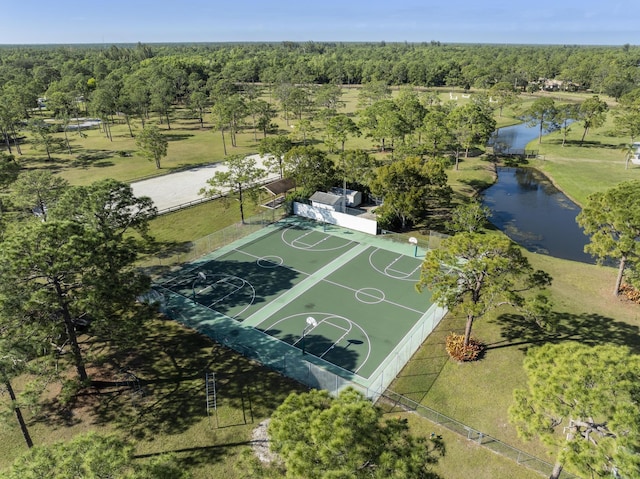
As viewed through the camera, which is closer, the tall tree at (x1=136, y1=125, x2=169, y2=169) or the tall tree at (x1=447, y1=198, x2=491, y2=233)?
the tall tree at (x1=447, y1=198, x2=491, y2=233)

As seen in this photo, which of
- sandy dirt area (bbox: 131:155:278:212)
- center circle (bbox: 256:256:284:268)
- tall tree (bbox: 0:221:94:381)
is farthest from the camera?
sandy dirt area (bbox: 131:155:278:212)

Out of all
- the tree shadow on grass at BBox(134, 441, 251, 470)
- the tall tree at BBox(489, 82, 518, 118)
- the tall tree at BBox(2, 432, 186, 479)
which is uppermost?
the tall tree at BBox(489, 82, 518, 118)

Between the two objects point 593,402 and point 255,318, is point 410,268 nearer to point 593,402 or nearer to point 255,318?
point 255,318

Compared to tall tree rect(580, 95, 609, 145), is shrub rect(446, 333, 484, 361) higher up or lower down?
lower down

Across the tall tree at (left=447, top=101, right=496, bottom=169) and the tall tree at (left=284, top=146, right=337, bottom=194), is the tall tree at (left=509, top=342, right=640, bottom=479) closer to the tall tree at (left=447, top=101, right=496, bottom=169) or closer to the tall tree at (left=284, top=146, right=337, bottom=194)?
the tall tree at (left=284, top=146, right=337, bottom=194)

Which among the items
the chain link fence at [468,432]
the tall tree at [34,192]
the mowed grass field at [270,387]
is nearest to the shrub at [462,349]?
the mowed grass field at [270,387]

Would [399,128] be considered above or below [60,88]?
below

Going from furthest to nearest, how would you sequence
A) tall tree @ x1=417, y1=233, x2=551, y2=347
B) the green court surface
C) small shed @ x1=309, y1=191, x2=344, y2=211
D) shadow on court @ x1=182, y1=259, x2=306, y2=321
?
small shed @ x1=309, y1=191, x2=344, y2=211 → shadow on court @ x1=182, y1=259, x2=306, y2=321 → the green court surface → tall tree @ x1=417, y1=233, x2=551, y2=347

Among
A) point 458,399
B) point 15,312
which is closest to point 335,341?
point 458,399

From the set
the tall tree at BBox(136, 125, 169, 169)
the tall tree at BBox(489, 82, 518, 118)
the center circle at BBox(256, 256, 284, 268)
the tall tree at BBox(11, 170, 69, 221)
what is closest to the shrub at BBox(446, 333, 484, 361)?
the center circle at BBox(256, 256, 284, 268)
